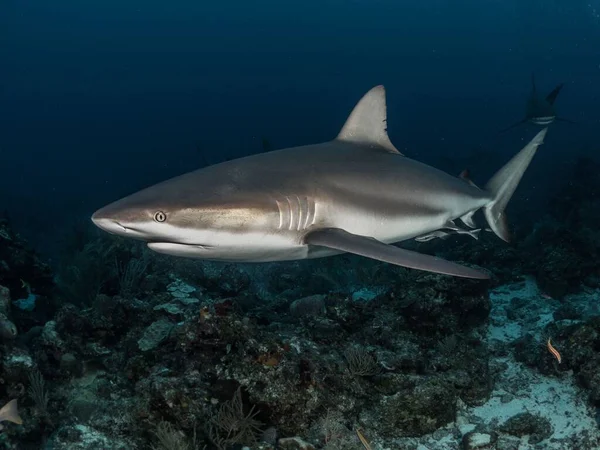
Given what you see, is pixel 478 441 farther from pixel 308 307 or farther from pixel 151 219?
pixel 151 219

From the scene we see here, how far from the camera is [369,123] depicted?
5441 mm

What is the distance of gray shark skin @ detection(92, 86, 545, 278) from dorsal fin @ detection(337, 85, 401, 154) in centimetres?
1

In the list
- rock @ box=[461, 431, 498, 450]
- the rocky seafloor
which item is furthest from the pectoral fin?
rock @ box=[461, 431, 498, 450]

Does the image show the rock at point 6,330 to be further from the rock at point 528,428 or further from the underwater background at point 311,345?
the rock at point 528,428

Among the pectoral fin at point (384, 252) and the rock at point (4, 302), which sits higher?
the pectoral fin at point (384, 252)

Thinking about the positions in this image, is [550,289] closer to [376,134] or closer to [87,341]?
[376,134]

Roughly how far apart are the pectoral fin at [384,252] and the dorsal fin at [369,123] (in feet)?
5.34

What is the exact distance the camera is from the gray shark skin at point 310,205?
3447 mm

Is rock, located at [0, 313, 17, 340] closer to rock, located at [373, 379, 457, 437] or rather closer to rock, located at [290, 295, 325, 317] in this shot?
rock, located at [290, 295, 325, 317]

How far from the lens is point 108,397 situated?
520 centimetres

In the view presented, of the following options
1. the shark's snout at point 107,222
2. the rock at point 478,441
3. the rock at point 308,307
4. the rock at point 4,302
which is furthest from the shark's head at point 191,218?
the rock at point 4,302

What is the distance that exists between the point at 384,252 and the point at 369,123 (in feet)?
7.25

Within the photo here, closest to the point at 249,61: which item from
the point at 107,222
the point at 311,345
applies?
the point at 311,345

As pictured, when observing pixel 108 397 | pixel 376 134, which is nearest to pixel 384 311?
pixel 376 134
